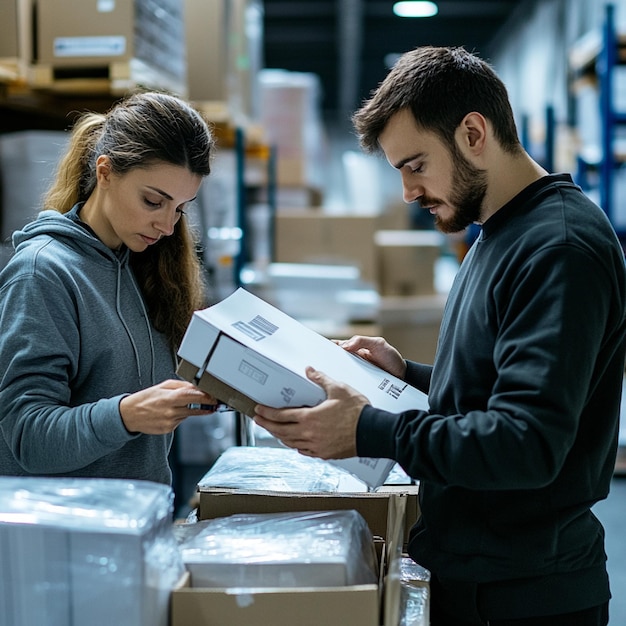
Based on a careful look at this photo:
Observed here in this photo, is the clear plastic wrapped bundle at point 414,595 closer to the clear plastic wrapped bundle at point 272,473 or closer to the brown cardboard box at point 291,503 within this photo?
the brown cardboard box at point 291,503

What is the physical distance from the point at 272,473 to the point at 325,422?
0.49 meters

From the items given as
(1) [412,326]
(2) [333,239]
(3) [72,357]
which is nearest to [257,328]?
(3) [72,357]

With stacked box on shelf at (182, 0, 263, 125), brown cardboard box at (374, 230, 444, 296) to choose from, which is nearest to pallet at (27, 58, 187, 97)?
stacked box on shelf at (182, 0, 263, 125)

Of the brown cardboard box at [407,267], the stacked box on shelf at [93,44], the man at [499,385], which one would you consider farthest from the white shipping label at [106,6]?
the brown cardboard box at [407,267]

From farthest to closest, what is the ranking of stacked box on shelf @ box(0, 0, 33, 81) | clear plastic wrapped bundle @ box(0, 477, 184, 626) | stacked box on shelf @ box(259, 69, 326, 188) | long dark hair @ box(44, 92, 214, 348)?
1. stacked box on shelf @ box(259, 69, 326, 188)
2. stacked box on shelf @ box(0, 0, 33, 81)
3. long dark hair @ box(44, 92, 214, 348)
4. clear plastic wrapped bundle @ box(0, 477, 184, 626)

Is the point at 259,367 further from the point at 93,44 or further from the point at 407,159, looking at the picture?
the point at 93,44

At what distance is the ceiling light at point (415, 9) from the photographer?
10578 millimetres

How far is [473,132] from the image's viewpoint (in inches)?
56.4

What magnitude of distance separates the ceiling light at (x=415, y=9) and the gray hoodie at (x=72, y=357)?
9684 mm

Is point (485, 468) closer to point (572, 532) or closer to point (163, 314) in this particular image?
point (572, 532)

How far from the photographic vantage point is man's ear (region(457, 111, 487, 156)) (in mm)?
1424

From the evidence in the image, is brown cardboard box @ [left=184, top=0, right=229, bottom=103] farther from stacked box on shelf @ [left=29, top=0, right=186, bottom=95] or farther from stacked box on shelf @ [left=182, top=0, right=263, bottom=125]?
stacked box on shelf @ [left=29, top=0, right=186, bottom=95]

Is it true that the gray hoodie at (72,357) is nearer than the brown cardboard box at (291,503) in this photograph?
Yes

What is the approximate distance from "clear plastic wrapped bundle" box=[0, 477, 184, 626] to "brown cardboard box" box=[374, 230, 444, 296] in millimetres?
4880
